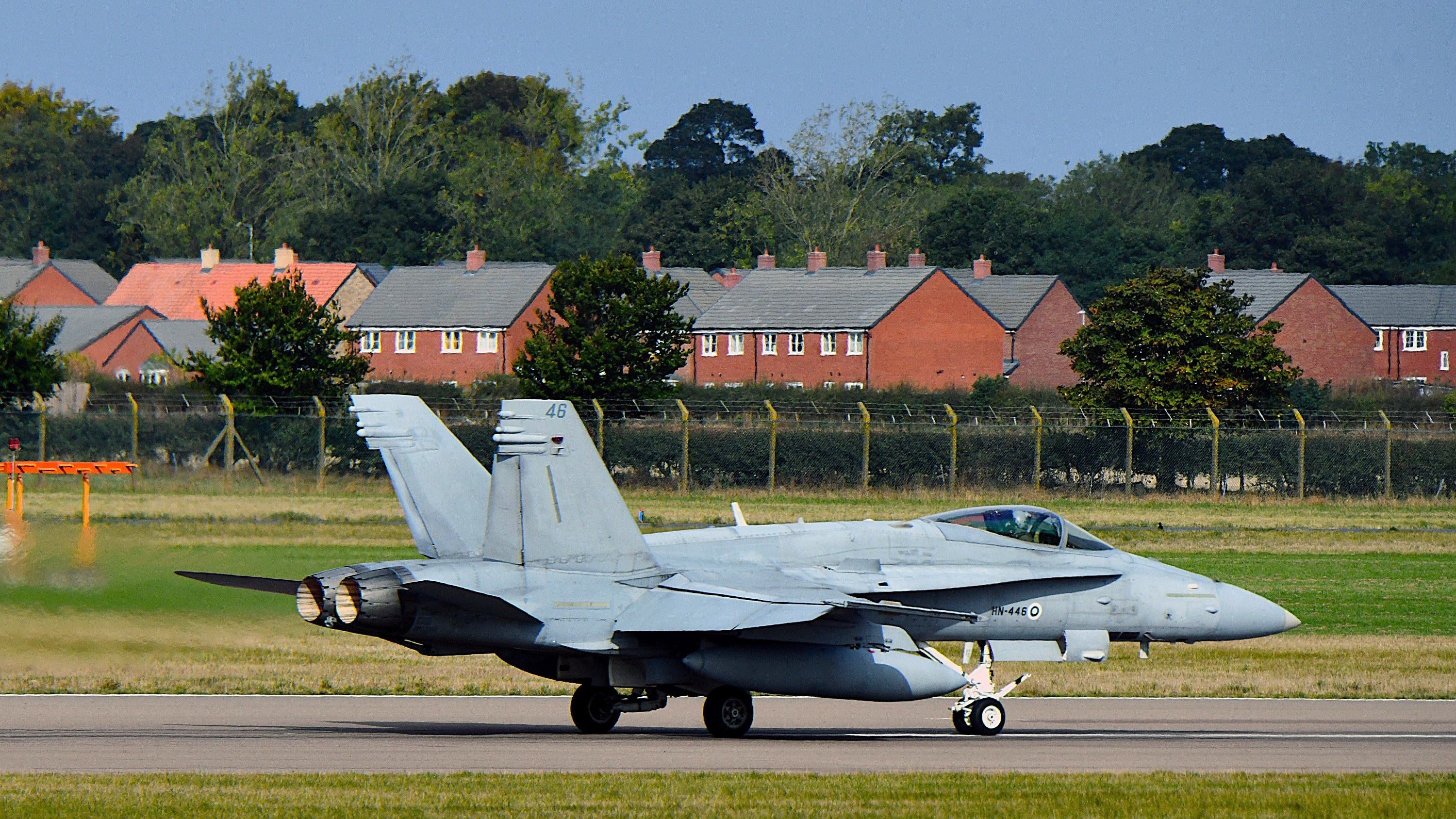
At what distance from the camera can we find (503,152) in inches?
5728

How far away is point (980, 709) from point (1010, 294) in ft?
268

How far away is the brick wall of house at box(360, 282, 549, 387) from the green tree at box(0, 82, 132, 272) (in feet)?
186

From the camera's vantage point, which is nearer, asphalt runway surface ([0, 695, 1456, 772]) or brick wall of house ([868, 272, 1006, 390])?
asphalt runway surface ([0, 695, 1456, 772])

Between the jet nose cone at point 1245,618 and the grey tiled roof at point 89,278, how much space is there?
112 m

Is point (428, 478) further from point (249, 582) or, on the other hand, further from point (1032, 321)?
point (1032, 321)

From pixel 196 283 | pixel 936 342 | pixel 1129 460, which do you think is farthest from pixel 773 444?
pixel 196 283

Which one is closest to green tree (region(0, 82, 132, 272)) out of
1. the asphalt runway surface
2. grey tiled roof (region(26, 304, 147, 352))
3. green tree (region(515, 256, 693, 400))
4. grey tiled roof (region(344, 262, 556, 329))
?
Result: grey tiled roof (region(26, 304, 147, 352))

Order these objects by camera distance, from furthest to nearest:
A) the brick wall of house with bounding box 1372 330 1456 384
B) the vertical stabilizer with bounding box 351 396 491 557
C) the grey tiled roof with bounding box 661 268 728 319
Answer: the grey tiled roof with bounding box 661 268 728 319 → the brick wall of house with bounding box 1372 330 1456 384 → the vertical stabilizer with bounding box 351 396 491 557

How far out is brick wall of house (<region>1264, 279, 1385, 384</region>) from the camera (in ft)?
314

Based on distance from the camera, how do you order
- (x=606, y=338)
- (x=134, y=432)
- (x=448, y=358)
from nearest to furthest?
(x=134, y=432) → (x=606, y=338) → (x=448, y=358)

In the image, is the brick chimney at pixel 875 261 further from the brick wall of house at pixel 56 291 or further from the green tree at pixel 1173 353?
the brick wall of house at pixel 56 291

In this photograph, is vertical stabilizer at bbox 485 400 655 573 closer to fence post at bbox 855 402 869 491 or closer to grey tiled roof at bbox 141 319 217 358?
fence post at bbox 855 402 869 491

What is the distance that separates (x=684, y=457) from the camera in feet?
155

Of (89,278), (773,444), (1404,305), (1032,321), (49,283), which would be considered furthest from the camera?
(89,278)
